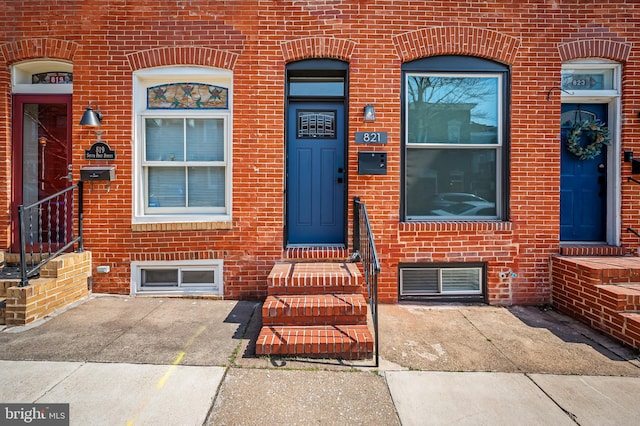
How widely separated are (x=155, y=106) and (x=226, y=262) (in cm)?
231

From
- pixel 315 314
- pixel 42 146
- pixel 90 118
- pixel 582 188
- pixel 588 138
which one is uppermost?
pixel 90 118

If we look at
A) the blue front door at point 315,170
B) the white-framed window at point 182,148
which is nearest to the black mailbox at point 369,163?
the blue front door at point 315,170

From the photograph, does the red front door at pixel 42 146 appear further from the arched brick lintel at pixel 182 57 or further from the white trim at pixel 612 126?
the white trim at pixel 612 126

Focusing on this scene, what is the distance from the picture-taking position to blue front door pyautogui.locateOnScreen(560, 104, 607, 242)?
509cm

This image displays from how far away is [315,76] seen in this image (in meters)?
4.98

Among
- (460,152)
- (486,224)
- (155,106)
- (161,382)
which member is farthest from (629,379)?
(155,106)

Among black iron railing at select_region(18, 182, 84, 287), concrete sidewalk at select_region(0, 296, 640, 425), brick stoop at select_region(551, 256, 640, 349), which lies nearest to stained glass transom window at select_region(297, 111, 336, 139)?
concrete sidewalk at select_region(0, 296, 640, 425)

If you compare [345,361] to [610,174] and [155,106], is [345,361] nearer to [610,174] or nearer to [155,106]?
[155,106]

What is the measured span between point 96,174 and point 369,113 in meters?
3.57

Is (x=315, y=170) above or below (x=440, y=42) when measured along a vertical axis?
below

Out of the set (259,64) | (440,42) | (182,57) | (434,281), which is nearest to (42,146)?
(182,57)

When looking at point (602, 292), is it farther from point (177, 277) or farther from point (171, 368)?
point (177, 277)

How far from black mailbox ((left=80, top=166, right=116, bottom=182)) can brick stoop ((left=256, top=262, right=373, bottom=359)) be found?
246 centimetres

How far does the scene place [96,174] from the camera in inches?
184
